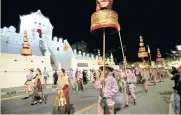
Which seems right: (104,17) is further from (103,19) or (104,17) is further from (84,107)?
(84,107)

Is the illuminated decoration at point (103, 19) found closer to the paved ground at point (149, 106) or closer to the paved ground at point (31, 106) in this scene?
the paved ground at point (149, 106)

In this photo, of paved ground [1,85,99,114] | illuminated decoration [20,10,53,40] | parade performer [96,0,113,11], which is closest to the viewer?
parade performer [96,0,113,11]

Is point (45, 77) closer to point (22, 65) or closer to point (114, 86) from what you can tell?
point (22, 65)

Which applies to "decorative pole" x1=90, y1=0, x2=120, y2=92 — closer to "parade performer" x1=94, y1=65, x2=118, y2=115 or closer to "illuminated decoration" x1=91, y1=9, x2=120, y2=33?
"illuminated decoration" x1=91, y1=9, x2=120, y2=33

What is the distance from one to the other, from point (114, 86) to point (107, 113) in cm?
72

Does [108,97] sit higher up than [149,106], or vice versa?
[108,97]

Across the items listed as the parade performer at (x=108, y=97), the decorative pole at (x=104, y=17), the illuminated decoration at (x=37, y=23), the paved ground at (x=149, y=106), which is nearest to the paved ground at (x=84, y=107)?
the paved ground at (x=149, y=106)

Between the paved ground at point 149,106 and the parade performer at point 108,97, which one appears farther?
the paved ground at point 149,106

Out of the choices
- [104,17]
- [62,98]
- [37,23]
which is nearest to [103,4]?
[104,17]

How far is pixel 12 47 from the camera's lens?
27.4m

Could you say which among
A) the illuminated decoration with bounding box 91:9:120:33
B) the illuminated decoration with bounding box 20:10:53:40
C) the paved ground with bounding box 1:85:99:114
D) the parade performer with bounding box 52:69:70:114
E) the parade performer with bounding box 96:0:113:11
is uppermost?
the illuminated decoration with bounding box 20:10:53:40

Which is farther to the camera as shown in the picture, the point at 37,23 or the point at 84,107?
the point at 37,23

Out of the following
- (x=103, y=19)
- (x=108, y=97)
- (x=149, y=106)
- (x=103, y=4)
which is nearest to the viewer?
(x=108, y=97)

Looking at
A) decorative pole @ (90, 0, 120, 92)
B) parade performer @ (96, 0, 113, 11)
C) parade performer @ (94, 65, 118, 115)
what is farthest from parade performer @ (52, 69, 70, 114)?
parade performer @ (96, 0, 113, 11)
